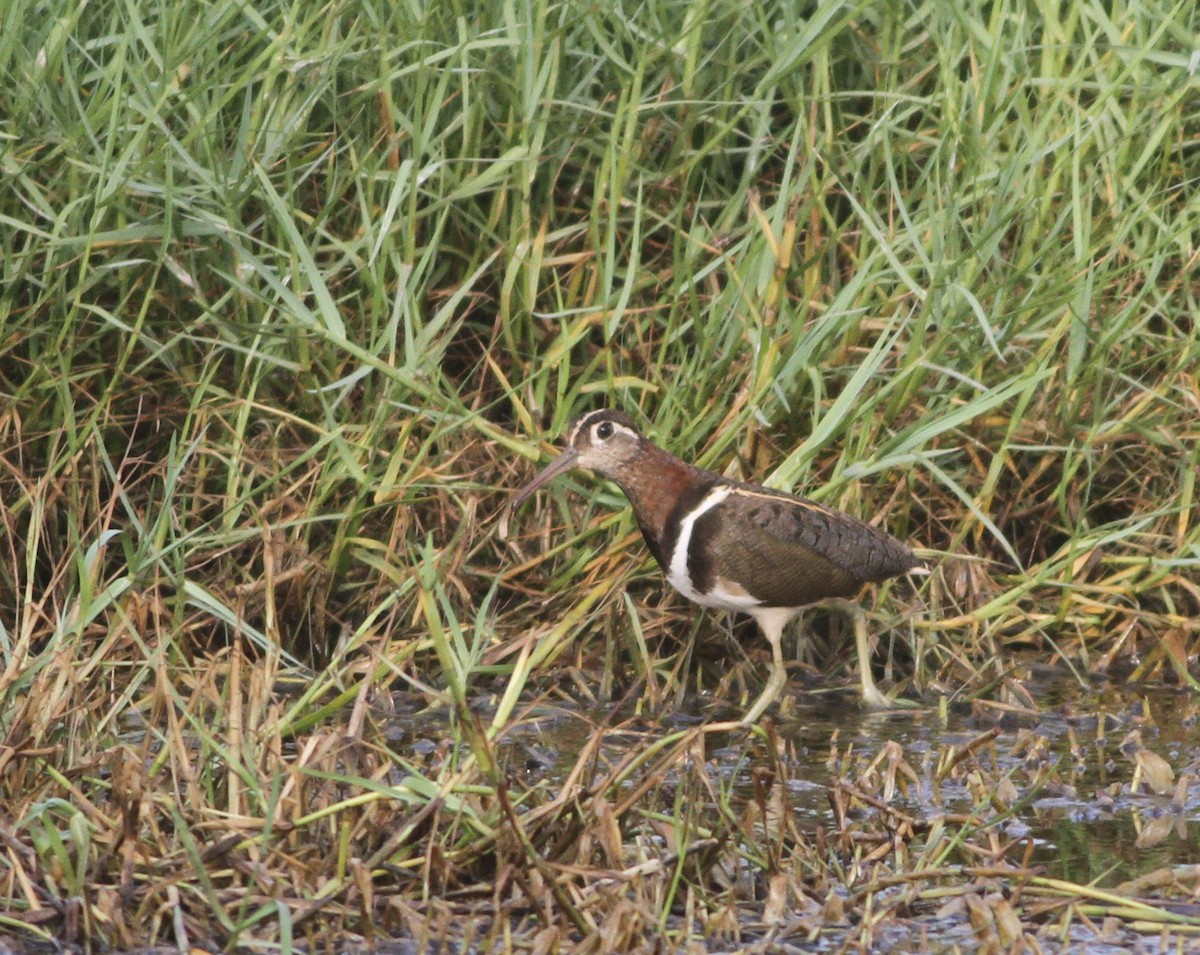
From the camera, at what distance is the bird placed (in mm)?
4797

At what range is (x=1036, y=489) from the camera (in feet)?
17.6

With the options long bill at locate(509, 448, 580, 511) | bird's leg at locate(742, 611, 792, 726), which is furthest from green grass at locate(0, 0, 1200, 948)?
bird's leg at locate(742, 611, 792, 726)

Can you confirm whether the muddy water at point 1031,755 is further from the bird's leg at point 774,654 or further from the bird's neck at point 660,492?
the bird's neck at point 660,492

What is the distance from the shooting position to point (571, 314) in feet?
17.1

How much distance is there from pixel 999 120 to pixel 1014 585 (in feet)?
3.86

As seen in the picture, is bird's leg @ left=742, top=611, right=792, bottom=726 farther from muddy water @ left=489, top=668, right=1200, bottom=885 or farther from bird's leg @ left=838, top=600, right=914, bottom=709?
bird's leg @ left=838, top=600, right=914, bottom=709

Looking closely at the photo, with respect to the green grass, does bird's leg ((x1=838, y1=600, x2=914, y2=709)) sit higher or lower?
lower

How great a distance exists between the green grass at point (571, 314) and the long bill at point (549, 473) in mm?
96

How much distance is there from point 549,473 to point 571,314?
A: 1.70 ft

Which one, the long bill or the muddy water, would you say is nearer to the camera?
the muddy water

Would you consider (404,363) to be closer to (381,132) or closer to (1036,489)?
(381,132)

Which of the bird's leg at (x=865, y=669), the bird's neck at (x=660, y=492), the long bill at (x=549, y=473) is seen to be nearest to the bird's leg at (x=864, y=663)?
the bird's leg at (x=865, y=669)

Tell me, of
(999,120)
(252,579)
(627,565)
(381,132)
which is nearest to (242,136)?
(381,132)

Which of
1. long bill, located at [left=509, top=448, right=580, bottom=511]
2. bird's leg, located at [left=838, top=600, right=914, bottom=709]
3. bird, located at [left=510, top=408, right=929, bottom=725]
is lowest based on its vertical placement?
bird's leg, located at [left=838, top=600, right=914, bottom=709]
